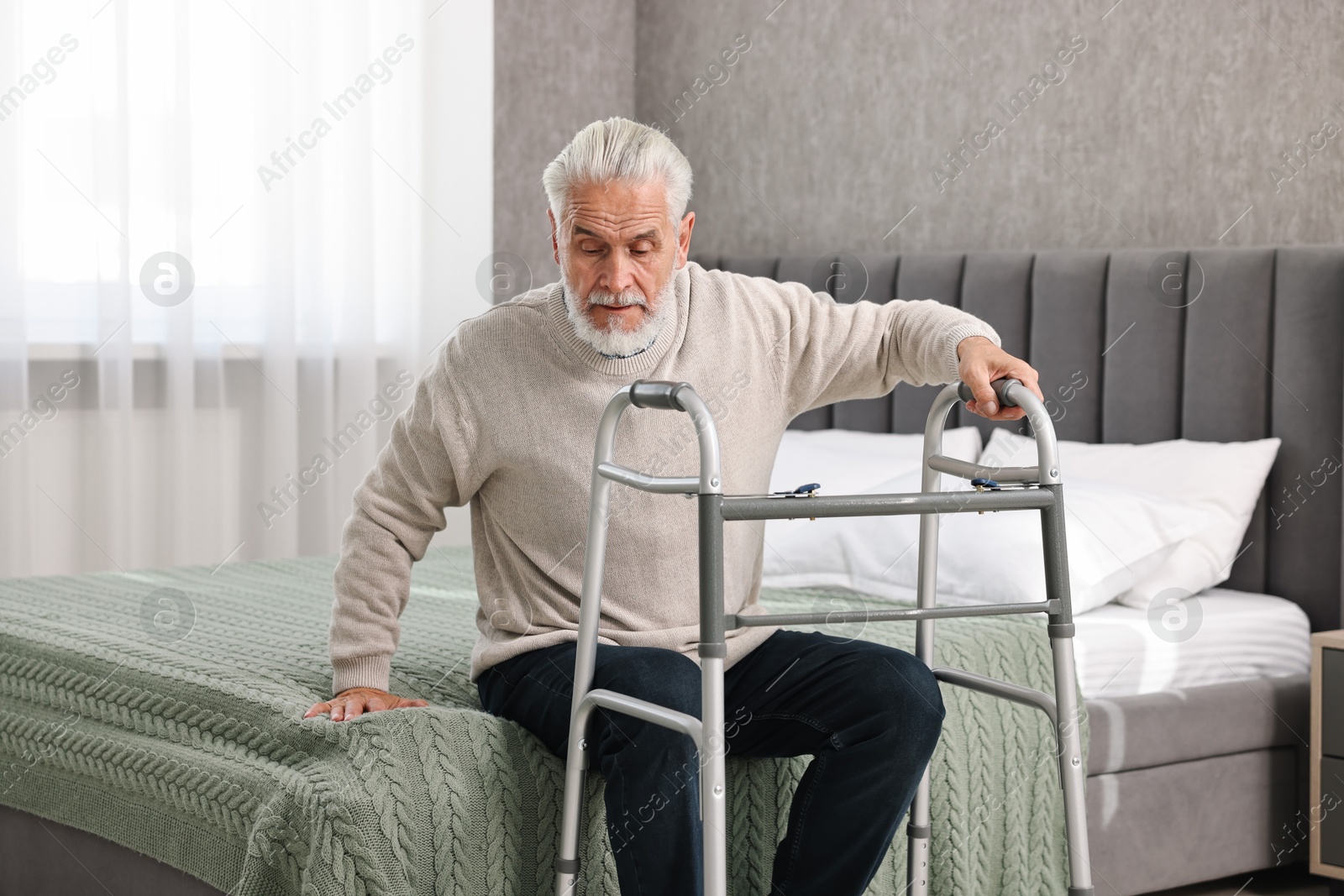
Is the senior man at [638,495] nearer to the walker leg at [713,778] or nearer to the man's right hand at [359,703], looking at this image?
the man's right hand at [359,703]

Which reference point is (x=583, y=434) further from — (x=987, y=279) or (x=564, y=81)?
(x=564, y=81)

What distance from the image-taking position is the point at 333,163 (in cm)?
409

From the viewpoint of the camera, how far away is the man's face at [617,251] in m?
1.81

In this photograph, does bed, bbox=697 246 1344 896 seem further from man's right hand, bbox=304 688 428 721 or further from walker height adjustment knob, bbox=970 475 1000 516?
man's right hand, bbox=304 688 428 721

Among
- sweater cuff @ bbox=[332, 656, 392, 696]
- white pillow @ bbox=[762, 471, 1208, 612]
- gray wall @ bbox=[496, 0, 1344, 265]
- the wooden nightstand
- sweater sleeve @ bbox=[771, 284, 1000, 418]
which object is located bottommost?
the wooden nightstand

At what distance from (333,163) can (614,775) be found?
2.88 metres

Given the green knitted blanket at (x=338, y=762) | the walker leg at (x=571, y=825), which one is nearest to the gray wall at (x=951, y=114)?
the green knitted blanket at (x=338, y=762)

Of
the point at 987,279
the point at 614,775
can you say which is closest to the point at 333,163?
the point at 987,279

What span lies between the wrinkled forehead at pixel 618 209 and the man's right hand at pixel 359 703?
658 millimetres

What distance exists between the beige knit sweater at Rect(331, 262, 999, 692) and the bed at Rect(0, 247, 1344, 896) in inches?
6.5

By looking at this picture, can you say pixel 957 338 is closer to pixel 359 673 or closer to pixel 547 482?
pixel 547 482

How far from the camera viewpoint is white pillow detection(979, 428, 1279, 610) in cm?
279

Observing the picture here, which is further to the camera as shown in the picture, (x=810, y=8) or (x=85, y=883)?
(x=810, y=8)

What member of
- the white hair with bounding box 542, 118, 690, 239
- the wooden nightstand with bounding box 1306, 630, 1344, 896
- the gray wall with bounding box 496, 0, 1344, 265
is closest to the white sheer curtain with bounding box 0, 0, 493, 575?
the gray wall with bounding box 496, 0, 1344, 265
